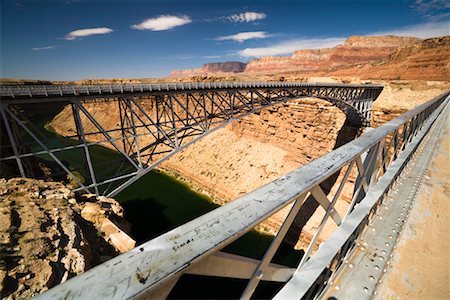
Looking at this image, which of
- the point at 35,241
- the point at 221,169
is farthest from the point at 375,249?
the point at 221,169

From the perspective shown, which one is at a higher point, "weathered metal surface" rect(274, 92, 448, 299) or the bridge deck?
"weathered metal surface" rect(274, 92, 448, 299)

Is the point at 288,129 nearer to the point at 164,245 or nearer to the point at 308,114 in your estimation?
the point at 308,114

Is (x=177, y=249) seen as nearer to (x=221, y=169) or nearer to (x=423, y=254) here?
(x=423, y=254)

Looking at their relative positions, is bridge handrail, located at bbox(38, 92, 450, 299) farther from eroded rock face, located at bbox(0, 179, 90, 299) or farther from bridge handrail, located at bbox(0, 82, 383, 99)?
bridge handrail, located at bbox(0, 82, 383, 99)

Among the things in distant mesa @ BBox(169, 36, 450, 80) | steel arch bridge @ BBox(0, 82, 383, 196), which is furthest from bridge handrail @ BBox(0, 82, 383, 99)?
distant mesa @ BBox(169, 36, 450, 80)

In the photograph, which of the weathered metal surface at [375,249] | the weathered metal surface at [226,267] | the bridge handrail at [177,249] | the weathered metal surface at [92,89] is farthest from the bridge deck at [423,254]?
the weathered metal surface at [92,89]

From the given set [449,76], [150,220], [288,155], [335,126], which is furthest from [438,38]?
[150,220]
